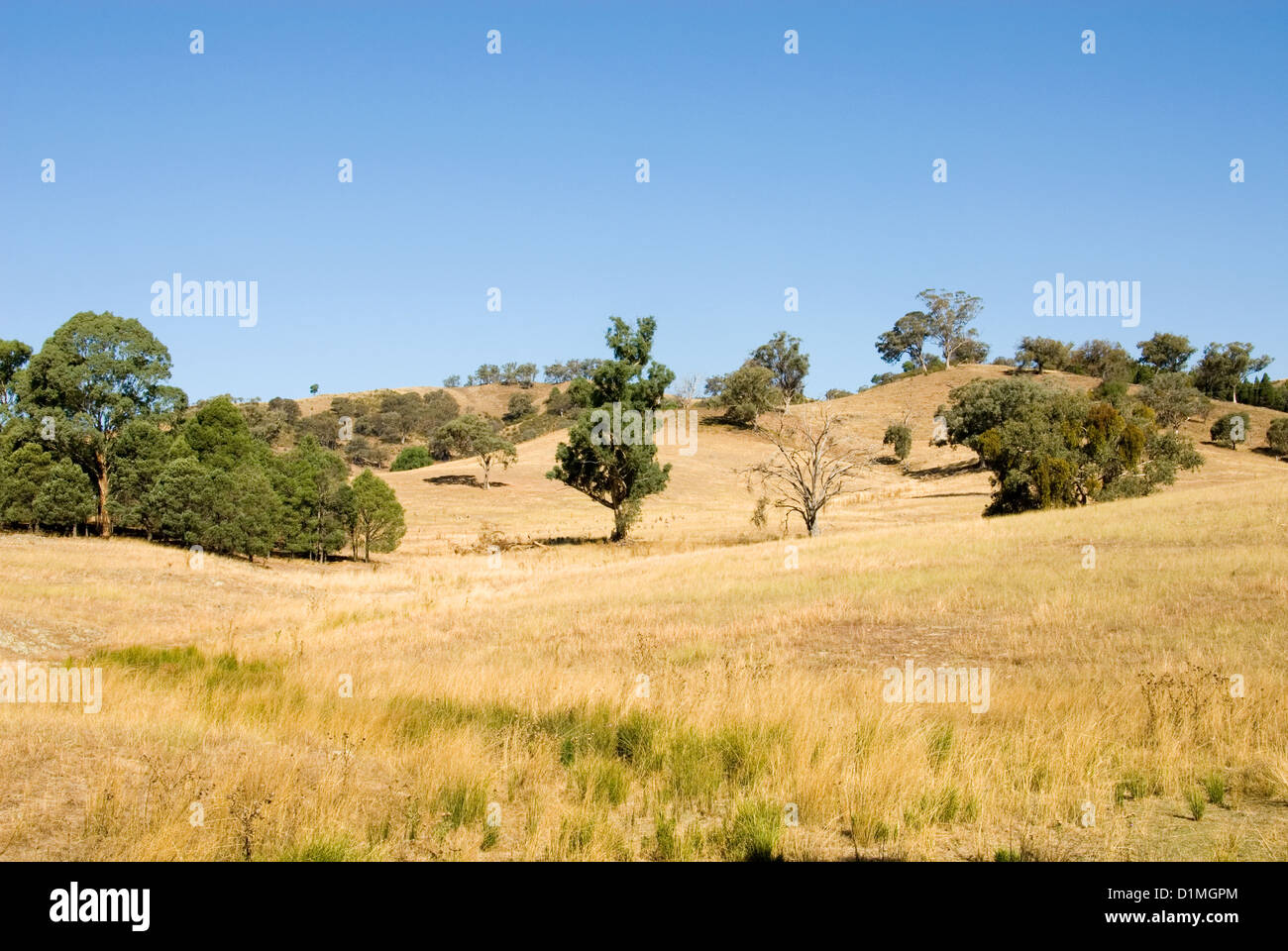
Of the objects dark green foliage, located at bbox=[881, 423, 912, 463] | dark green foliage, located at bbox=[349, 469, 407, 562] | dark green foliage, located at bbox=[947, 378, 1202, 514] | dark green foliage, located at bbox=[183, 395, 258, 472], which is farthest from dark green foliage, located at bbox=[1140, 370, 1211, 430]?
dark green foliage, located at bbox=[183, 395, 258, 472]

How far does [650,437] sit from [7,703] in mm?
39717

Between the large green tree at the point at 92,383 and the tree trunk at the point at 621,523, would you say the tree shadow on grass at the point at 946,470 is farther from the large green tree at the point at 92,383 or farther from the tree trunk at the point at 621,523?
the large green tree at the point at 92,383

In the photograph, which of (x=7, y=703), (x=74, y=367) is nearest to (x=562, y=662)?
(x=7, y=703)

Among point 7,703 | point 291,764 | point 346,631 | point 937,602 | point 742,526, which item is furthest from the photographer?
point 742,526

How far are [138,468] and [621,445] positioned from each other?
74.6 ft

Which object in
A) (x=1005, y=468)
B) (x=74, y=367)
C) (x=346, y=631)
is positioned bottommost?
(x=346, y=631)

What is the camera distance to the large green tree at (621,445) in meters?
48.0

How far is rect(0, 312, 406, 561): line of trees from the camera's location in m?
37.8

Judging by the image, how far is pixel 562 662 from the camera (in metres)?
14.8

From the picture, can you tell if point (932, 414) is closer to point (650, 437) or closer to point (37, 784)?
point (650, 437)

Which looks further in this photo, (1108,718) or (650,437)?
(650,437)

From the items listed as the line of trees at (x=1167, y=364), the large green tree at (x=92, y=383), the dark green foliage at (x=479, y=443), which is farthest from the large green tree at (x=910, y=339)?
the large green tree at (x=92, y=383)

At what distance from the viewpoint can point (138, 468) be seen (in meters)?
39.2

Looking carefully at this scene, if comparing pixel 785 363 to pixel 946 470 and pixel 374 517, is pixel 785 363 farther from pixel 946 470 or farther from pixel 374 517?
pixel 374 517
